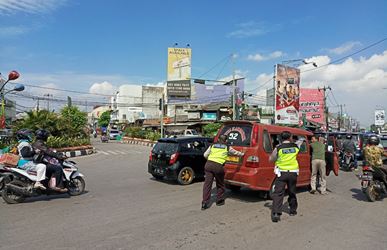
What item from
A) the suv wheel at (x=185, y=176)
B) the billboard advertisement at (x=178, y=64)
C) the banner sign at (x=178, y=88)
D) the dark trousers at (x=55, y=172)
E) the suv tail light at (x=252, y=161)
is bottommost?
the suv wheel at (x=185, y=176)

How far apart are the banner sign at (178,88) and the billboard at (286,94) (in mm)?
29929

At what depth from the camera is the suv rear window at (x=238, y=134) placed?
8.10 metres

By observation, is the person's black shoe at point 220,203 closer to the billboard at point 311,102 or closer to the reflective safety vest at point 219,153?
the reflective safety vest at point 219,153

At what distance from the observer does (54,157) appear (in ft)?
26.2

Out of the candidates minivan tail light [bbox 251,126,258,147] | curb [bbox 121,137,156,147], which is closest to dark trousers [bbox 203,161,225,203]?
minivan tail light [bbox 251,126,258,147]

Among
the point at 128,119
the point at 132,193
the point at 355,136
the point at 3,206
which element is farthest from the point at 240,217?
the point at 128,119

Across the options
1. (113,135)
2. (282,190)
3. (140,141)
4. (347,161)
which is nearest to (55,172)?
(282,190)

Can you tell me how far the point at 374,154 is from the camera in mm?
8406

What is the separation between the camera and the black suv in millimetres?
10586

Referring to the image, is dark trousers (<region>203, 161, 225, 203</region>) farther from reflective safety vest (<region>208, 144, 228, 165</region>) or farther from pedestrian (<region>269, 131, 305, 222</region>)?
pedestrian (<region>269, 131, 305, 222</region>)

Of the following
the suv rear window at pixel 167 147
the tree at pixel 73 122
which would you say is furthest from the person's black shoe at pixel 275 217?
the tree at pixel 73 122

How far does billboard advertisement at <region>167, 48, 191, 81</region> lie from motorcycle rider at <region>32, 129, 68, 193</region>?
5697 cm

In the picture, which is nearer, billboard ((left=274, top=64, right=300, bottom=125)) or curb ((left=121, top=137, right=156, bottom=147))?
billboard ((left=274, top=64, right=300, bottom=125))

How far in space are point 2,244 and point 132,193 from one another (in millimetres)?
4336
